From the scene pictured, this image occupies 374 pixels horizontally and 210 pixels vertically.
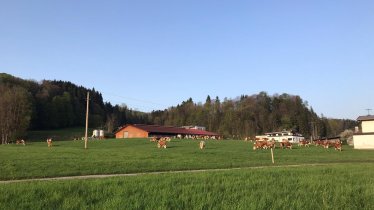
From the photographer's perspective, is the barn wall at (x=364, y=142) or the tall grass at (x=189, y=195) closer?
the tall grass at (x=189, y=195)

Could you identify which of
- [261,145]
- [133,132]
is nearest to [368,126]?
[261,145]

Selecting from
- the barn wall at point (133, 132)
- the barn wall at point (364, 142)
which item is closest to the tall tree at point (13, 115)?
the barn wall at point (133, 132)

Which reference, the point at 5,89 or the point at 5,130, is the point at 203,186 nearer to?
the point at 5,130

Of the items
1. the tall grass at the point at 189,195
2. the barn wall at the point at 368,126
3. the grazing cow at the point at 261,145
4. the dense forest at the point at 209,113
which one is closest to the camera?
the tall grass at the point at 189,195

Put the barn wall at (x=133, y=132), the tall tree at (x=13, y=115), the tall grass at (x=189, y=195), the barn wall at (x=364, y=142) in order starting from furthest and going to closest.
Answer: the barn wall at (x=133, y=132)
the tall tree at (x=13, y=115)
the barn wall at (x=364, y=142)
the tall grass at (x=189, y=195)

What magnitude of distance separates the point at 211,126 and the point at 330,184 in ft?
494

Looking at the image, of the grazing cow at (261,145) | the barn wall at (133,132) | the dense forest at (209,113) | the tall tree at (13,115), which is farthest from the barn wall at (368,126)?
the tall tree at (13,115)

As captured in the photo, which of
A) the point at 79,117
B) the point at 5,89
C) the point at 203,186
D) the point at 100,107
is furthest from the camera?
the point at 100,107

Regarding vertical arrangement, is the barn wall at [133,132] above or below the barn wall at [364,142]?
above

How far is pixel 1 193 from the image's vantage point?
11.2m

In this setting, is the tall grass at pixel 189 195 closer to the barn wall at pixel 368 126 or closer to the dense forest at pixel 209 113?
the barn wall at pixel 368 126

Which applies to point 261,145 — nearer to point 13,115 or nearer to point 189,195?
point 189,195

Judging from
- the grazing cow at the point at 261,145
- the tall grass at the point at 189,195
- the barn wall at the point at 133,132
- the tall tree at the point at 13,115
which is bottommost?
the tall grass at the point at 189,195

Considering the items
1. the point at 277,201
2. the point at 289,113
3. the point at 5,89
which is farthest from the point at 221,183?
the point at 289,113
